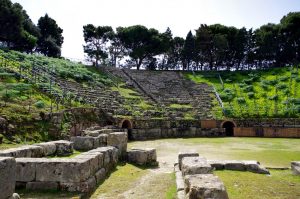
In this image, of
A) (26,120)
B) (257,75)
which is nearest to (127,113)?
(26,120)

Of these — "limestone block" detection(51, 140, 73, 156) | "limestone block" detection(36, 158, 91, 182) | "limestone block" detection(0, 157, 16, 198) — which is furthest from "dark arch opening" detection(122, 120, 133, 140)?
"limestone block" detection(0, 157, 16, 198)

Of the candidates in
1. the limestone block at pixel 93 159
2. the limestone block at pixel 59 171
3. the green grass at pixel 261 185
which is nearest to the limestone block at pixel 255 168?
the green grass at pixel 261 185

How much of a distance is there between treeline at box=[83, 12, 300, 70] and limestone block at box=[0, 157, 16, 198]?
55.0m

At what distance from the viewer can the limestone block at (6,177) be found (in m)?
6.19

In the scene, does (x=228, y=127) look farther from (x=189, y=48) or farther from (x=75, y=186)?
(x=189, y=48)

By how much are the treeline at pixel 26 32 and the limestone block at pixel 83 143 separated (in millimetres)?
36629

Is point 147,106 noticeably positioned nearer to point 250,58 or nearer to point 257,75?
point 257,75

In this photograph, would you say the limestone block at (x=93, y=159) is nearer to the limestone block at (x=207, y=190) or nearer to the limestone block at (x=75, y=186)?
the limestone block at (x=75, y=186)

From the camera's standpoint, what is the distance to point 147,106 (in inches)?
1485

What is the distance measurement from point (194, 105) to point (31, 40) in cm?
3262

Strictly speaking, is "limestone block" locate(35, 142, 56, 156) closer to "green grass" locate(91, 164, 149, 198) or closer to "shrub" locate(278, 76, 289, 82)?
"green grass" locate(91, 164, 149, 198)

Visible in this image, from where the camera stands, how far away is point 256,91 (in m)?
44.2

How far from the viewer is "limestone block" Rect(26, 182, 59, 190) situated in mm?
9320

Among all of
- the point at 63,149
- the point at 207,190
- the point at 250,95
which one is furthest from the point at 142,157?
the point at 250,95
